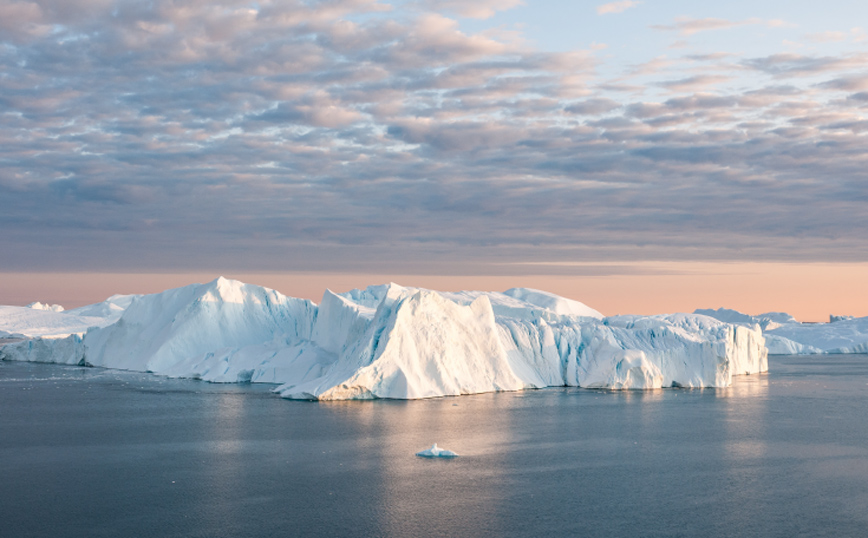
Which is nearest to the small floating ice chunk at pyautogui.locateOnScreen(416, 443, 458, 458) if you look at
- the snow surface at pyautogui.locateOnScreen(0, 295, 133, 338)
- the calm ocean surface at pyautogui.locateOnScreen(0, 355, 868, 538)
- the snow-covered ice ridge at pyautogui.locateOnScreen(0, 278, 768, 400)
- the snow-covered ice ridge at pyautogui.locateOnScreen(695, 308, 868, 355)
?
the calm ocean surface at pyautogui.locateOnScreen(0, 355, 868, 538)

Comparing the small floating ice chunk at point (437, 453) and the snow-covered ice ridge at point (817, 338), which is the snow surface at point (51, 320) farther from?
the snow-covered ice ridge at point (817, 338)

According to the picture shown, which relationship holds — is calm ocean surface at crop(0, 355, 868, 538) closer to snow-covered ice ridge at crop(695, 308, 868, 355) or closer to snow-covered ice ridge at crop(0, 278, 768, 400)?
snow-covered ice ridge at crop(0, 278, 768, 400)

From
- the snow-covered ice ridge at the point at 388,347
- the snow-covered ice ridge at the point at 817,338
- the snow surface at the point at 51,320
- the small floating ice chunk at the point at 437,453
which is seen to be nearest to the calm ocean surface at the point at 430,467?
the small floating ice chunk at the point at 437,453

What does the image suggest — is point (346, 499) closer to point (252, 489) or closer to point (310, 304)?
point (252, 489)

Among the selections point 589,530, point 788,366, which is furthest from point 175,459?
point 788,366

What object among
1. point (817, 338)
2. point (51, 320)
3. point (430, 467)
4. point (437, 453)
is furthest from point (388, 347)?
point (51, 320)
